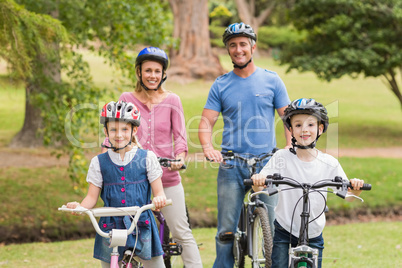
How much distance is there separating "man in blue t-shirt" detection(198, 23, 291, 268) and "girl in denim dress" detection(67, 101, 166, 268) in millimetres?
1132

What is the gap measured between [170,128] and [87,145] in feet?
18.9

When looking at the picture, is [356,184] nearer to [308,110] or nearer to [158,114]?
[308,110]

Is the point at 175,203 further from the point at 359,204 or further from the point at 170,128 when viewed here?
the point at 359,204

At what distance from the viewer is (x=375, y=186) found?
13539mm

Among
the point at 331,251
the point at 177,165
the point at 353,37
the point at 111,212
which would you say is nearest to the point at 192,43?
the point at 353,37

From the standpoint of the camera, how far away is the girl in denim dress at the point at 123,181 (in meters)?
4.09

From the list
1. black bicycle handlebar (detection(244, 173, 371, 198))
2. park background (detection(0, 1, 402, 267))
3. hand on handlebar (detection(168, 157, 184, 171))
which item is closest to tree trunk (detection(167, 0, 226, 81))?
park background (detection(0, 1, 402, 267))

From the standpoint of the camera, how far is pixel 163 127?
17.1ft

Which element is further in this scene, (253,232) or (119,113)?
(253,232)

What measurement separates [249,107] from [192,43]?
23507mm

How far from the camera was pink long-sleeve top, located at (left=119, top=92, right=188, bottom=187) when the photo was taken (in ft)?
17.1

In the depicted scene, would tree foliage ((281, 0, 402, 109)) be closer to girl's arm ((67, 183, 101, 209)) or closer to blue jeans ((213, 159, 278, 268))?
blue jeans ((213, 159, 278, 268))

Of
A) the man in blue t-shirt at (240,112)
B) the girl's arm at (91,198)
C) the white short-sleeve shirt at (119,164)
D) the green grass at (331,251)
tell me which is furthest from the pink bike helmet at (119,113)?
the green grass at (331,251)

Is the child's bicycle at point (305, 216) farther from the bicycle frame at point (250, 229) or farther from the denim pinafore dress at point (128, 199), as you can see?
the bicycle frame at point (250, 229)
